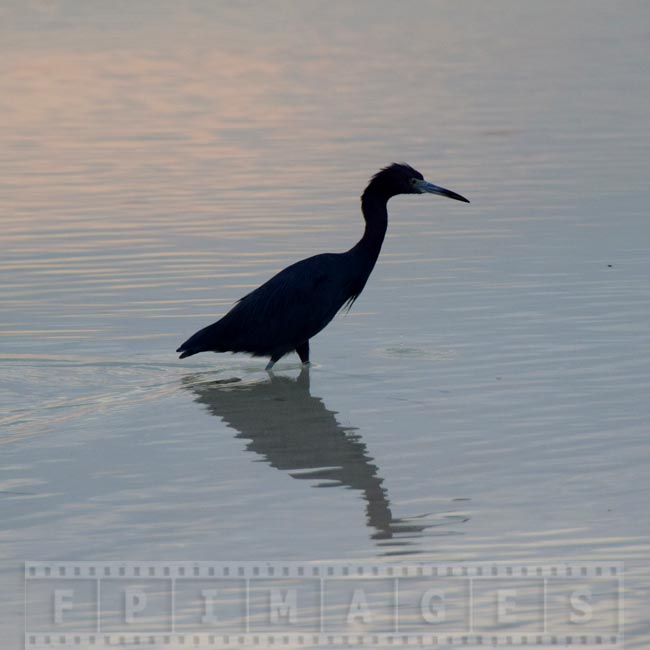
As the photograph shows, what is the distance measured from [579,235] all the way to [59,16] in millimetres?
26073

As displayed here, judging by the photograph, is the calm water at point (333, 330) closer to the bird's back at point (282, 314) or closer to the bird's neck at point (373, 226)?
the bird's back at point (282, 314)

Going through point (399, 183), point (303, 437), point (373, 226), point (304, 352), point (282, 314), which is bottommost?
point (303, 437)

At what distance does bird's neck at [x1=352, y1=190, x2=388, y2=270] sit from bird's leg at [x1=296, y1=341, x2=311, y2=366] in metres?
0.79

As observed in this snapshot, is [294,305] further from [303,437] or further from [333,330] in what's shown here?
[303,437]

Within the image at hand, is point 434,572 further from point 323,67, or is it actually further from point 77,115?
point 323,67

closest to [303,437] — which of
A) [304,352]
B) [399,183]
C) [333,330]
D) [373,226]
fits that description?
[304,352]

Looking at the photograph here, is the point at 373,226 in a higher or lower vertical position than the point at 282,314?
higher

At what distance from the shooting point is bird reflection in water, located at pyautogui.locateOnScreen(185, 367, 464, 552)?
6841 mm

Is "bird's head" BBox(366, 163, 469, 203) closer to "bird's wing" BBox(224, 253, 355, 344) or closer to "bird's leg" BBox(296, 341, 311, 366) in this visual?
"bird's wing" BBox(224, 253, 355, 344)

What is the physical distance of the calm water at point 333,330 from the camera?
677 cm

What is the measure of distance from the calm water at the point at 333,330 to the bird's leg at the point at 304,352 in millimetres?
115

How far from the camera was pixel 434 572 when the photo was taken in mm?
6090

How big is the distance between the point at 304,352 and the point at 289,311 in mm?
289

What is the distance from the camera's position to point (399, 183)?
10.6 m
